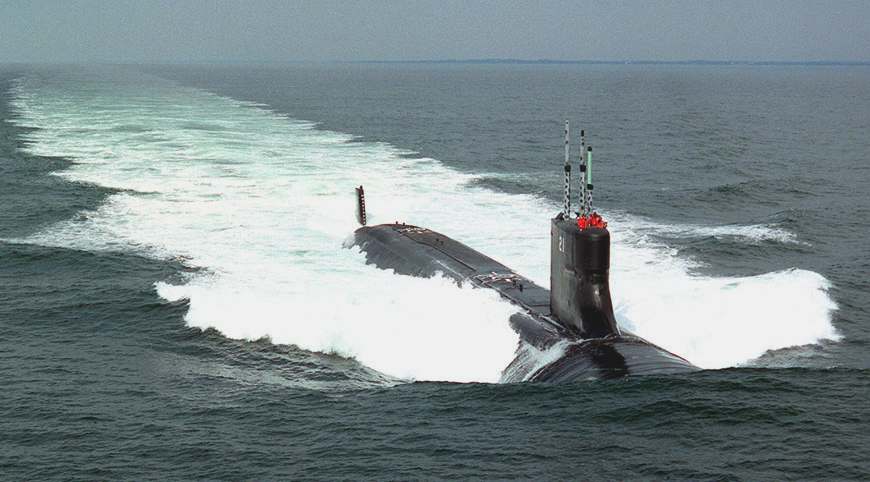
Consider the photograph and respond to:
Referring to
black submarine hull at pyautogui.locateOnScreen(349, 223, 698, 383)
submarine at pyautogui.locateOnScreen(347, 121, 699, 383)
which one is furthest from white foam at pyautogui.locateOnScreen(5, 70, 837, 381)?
submarine at pyautogui.locateOnScreen(347, 121, 699, 383)

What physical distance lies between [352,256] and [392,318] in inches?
331

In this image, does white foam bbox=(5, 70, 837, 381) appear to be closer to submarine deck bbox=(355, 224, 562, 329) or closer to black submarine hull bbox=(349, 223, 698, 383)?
submarine deck bbox=(355, 224, 562, 329)

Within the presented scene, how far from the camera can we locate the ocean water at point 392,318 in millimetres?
16406

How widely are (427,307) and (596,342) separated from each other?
633cm

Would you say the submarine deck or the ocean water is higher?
the submarine deck

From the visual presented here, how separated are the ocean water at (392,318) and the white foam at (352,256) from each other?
121 mm

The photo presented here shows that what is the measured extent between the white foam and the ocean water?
0.12 metres

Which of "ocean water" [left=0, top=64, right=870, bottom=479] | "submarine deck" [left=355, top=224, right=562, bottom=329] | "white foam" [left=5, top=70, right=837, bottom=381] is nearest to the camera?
"ocean water" [left=0, top=64, right=870, bottom=479]

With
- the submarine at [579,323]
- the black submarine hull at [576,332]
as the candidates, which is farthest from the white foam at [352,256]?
the submarine at [579,323]

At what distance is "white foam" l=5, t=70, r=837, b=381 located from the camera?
23484 mm

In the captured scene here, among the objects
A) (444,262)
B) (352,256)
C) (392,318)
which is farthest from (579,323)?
(352,256)

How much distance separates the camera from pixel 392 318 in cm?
2477

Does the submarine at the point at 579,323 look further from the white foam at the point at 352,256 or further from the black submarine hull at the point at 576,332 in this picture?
the white foam at the point at 352,256

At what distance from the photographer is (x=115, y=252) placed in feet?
107
